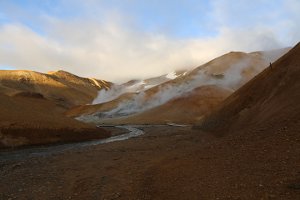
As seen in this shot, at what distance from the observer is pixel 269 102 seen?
1058 inches

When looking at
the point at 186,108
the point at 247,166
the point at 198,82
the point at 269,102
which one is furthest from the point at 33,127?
the point at 198,82

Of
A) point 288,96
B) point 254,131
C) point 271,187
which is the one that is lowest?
point 271,187

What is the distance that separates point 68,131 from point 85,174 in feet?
82.4

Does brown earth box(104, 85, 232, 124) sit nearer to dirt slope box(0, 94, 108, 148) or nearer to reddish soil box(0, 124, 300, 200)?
dirt slope box(0, 94, 108, 148)

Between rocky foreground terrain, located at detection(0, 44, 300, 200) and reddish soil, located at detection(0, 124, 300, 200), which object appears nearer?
reddish soil, located at detection(0, 124, 300, 200)

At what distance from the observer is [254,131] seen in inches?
824

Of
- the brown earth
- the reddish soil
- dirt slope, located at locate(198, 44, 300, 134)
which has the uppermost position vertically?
the brown earth

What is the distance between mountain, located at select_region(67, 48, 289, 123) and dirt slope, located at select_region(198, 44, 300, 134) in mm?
60146

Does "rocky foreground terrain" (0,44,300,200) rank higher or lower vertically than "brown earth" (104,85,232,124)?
lower

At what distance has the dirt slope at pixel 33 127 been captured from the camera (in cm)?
3688

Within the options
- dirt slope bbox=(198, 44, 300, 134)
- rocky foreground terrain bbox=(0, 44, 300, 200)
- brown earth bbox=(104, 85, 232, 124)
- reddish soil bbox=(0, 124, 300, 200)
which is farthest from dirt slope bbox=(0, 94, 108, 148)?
brown earth bbox=(104, 85, 232, 124)

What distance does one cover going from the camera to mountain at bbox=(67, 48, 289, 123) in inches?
4109

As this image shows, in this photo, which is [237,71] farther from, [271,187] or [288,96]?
[271,187]

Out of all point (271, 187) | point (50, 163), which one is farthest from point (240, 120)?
point (271, 187)
